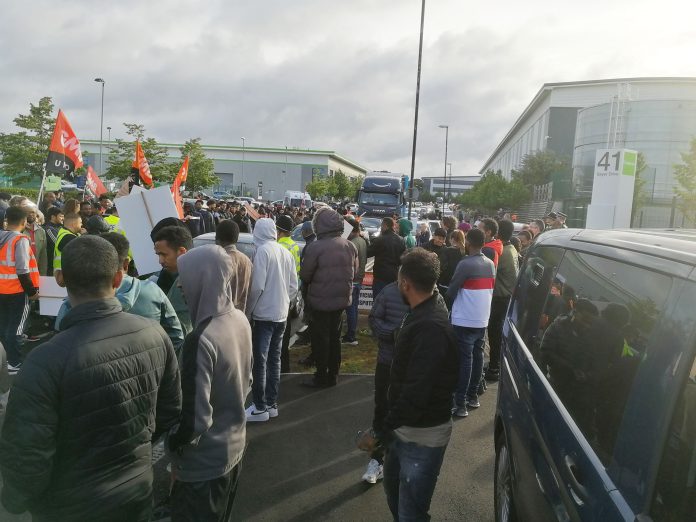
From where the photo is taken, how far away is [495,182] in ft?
214

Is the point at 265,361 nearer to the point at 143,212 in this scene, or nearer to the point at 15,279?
the point at 143,212

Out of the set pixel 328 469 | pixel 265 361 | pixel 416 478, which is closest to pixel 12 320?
pixel 265 361

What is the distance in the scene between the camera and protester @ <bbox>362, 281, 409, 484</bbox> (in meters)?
4.23

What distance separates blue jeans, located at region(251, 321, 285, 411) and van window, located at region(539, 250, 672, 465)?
3.10m

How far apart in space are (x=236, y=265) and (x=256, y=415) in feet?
6.35

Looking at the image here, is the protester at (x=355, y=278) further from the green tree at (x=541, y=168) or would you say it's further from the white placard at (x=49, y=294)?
the green tree at (x=541, y=168)

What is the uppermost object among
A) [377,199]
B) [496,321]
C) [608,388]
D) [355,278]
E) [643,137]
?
[643,137]

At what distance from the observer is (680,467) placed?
4.66 feet

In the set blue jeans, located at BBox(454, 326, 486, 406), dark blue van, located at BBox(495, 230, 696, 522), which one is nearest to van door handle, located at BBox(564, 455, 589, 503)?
dark blue van, located at BBox(495, 230, 696, 522)

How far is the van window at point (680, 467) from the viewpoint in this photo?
54.6 inches

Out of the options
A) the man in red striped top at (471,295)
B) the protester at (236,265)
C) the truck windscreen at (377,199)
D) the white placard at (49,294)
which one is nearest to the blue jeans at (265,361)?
the protester at (236,265)

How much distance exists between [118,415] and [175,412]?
415 mm

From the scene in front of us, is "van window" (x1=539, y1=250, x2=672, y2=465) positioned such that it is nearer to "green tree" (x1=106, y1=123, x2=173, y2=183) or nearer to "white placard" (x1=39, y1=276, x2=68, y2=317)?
"white placard" (x1=39, y1=276, x2=68, y2=317)

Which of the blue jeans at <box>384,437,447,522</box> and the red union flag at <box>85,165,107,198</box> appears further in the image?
the red union flag at <box>85,165,107,198</box>
